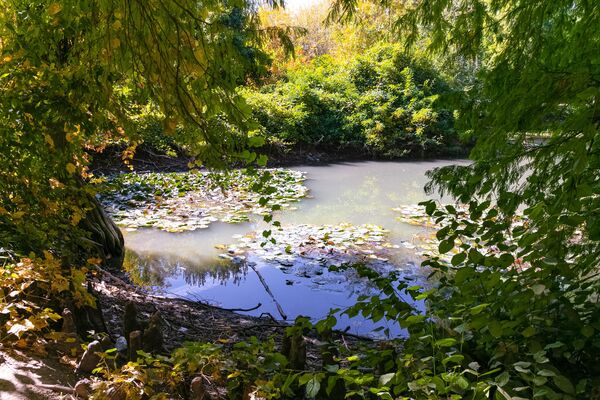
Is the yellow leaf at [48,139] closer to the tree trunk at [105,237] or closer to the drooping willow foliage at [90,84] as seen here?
the drooping willow foliage at [90,84]

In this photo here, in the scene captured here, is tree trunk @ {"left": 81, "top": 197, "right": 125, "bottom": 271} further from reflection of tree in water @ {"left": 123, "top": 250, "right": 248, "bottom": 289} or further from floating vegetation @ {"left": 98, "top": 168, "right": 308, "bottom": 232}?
floating vegetation @ {"left": 98, "top": 168, "right": 308, "bottom": 232}

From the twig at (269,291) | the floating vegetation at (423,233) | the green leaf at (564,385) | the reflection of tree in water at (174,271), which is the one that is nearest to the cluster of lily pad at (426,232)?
the floating vegetation at (423,233)

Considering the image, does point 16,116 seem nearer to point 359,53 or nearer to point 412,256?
point 412,256

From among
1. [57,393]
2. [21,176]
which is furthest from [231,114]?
[21,176]

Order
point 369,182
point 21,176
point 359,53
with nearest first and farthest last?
point 21,176 → point 369,182 → point 359,53

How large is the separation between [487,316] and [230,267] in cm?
429

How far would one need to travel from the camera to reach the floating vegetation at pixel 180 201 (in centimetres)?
717

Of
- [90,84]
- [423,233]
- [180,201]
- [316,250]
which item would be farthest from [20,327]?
[180,201]

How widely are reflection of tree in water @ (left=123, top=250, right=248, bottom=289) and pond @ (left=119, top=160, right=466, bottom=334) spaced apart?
0.04 feet

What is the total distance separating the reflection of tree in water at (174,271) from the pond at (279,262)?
0.01 metres

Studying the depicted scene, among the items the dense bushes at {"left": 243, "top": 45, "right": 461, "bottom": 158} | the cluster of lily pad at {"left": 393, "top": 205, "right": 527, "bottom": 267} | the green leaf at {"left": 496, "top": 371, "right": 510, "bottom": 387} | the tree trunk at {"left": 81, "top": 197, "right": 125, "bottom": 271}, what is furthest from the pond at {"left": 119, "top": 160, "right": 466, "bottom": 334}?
the dense bushes at {"left": 243, "top": 45, "right": 461, "bottom": 158}

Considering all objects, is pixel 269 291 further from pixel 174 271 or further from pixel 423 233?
pixel 423 233

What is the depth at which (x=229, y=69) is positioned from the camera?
1384mm

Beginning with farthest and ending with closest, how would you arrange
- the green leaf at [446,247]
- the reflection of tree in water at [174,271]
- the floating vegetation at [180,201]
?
the floating vegetation at [180,201] < the reflection of tree in water at [174,271] < the green leaf at [446,247]
